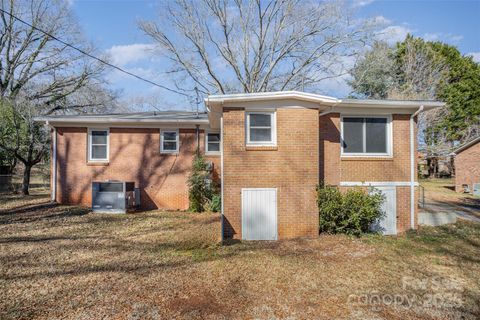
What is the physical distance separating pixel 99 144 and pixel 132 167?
5.57ft

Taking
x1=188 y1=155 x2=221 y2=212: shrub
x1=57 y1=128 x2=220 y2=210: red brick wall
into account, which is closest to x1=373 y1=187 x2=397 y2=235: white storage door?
x1=188 y1=155 x2=221 y2=212: shrub

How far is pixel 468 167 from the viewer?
20.5 m

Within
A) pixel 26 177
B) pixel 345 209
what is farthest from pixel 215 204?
pixel 26 177

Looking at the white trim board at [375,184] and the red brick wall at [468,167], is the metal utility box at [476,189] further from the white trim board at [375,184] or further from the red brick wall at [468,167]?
the white trim board at [375,184]

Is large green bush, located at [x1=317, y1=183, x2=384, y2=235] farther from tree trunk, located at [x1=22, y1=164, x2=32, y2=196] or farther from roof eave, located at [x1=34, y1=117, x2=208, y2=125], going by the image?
tree trunk, located at [x1=22, y1=164, x2=32, y2=196]

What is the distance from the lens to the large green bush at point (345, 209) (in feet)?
25.7

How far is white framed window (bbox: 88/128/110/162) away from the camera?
39.6 ft

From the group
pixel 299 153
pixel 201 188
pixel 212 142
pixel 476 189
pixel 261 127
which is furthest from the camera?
pixel 476 189

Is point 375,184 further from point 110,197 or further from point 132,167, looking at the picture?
point 110,197

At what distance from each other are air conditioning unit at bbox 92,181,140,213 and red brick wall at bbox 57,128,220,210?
935 millimetres

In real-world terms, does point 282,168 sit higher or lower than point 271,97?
lower

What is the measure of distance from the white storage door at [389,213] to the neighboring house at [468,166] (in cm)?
1528

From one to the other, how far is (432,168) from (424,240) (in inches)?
1217

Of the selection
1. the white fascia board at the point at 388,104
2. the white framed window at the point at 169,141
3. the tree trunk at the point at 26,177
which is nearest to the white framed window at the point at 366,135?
the white fascia board at the point at 388,104
